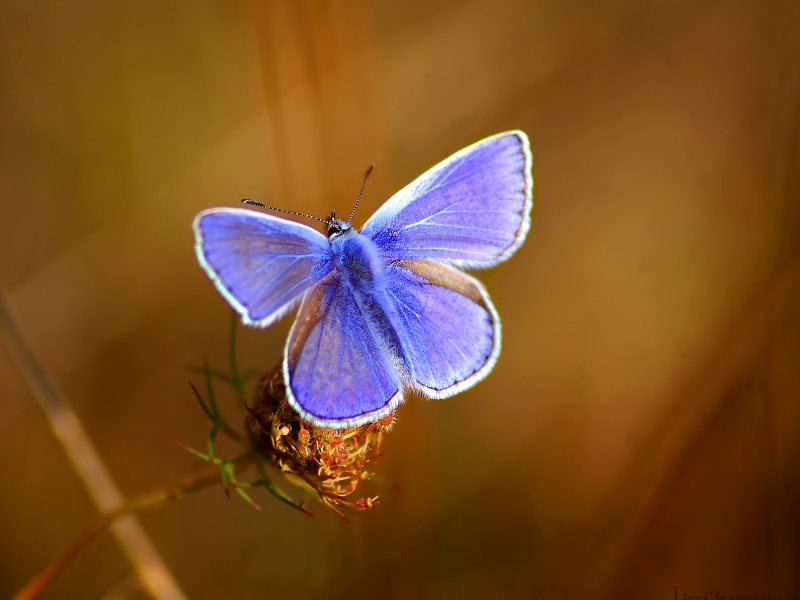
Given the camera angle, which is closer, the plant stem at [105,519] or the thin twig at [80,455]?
the plant stem at [105,519]

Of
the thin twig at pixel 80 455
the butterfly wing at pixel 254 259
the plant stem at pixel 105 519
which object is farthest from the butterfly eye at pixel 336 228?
the thin twig at pixel 80 455

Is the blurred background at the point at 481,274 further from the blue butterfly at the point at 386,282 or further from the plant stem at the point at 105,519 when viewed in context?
the plant stem at the point at 105,519

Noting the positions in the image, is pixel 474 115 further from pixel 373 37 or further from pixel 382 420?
pixel 382 420

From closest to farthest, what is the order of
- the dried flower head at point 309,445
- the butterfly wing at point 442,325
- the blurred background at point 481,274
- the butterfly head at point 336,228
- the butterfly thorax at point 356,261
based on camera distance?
the dried flower head at point 309,445
the butterfly wing at point 442,325
the butterfly thorax at point 356,261
the butterfly head at point 336,228
the blurred background at point 481,274

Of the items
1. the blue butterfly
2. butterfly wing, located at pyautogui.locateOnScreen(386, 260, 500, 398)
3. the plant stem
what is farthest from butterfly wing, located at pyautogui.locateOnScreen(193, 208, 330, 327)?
the plant stem

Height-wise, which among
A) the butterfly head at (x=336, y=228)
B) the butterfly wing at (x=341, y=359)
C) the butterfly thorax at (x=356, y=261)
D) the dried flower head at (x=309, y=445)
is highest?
the butterfly head at (x=336, y=228)

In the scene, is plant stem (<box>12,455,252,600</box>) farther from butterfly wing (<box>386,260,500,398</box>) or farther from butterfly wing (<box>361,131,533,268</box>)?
butterfly wing (<box>361,131,533,268</box>)

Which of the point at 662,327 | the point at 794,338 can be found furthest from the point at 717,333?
the point at 794,338
